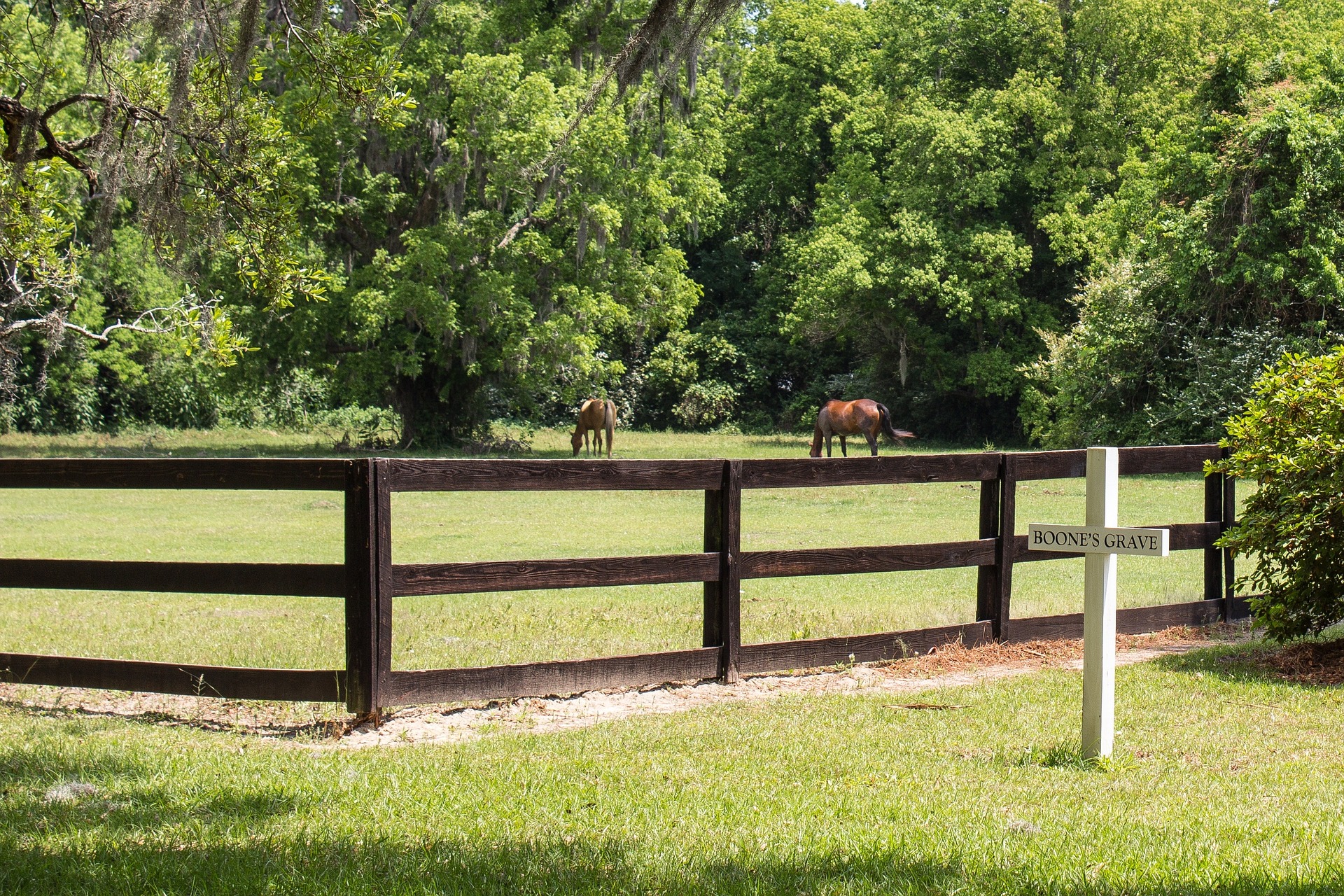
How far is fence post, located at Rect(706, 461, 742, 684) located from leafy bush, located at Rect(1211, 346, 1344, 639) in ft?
11.4

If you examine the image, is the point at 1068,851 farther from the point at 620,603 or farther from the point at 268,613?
the point at 268,613

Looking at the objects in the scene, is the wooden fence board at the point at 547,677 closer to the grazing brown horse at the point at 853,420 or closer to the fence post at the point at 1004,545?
the fence post at the point at 1004,545

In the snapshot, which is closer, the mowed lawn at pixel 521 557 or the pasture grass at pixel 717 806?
the pasture grass at pixel 717 806

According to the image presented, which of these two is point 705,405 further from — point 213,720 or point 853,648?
point 213,720

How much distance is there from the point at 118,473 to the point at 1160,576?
982 cm

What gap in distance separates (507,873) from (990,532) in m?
5.18

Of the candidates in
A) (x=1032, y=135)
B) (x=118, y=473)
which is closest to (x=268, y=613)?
(x=118, y=473)

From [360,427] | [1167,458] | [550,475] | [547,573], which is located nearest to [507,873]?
[547,573]

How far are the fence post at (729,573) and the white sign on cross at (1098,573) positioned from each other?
2115mm

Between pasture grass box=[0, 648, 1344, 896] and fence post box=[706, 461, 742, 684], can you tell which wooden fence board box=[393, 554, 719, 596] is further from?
pasture grass box=[0, 648, 1344, 896]

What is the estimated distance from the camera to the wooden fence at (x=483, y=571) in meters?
6.00

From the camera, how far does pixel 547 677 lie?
662 cm

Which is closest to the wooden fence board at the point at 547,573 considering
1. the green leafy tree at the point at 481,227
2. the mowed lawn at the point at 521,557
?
the mowed lawn at the point at 521,557

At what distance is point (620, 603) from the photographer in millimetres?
10773
